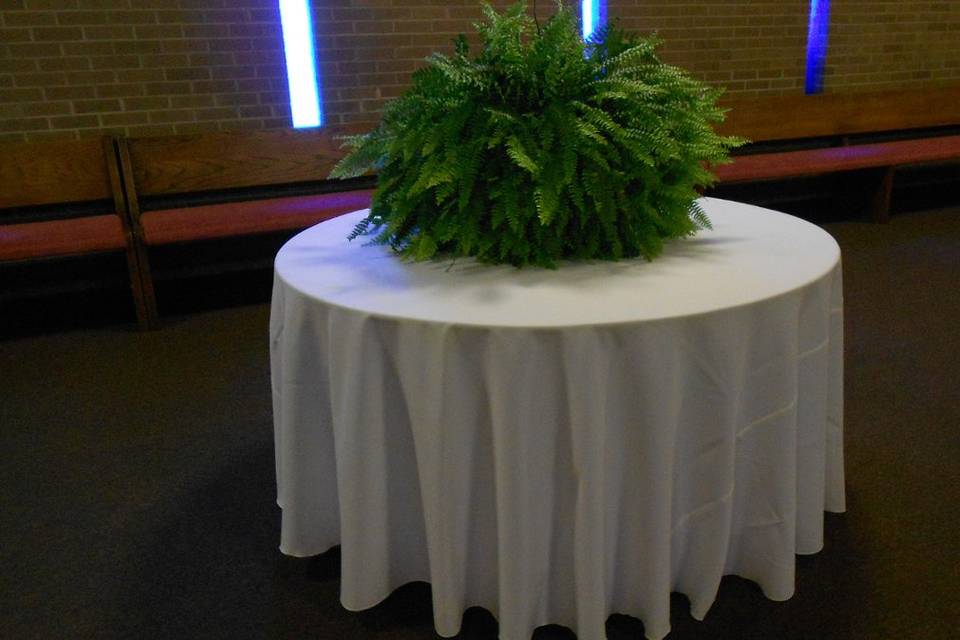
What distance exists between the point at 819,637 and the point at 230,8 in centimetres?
366

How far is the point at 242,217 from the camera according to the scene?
344 centimetres

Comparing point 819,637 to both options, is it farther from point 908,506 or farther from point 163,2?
point 163,2

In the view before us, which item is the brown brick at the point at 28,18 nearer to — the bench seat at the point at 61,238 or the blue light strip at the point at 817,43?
the bench seat at the point at 61,238

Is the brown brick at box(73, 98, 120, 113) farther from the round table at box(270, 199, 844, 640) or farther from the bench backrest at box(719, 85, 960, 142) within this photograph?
the bench backrest at box(719, 85, 960, 142)

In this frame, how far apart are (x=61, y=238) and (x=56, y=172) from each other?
1.47 ft

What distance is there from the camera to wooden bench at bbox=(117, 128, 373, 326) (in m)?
3.36

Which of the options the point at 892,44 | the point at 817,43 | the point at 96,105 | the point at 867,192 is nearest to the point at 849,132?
the point at 867,192

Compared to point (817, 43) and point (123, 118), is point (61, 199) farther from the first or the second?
point (817, 43)

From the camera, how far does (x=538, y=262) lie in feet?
4.76

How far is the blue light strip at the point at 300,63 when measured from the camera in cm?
387

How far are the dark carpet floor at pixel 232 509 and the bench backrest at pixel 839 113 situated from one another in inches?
72.7

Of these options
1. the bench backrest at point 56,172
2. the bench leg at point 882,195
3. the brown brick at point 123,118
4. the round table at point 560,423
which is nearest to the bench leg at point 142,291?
the bench backrest at point 56,172

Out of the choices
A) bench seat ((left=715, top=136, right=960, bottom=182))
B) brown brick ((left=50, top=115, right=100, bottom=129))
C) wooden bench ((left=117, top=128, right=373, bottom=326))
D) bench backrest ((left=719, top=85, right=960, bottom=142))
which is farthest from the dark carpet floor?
bench backrest ((left=719, top=85, right=960, bottom=142))

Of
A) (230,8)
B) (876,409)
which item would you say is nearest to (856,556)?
(876,409)
